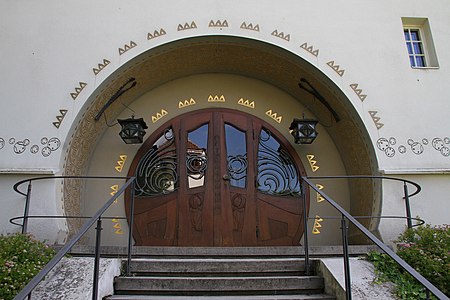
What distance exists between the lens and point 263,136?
265 inches

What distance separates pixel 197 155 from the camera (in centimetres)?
649

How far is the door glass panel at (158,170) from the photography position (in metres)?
6.38

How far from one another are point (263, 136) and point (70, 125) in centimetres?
290

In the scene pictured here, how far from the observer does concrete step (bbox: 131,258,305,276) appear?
4070 mm

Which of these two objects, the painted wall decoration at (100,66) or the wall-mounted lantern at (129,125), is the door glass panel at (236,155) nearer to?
the wall-mounted lantern at (129,125)

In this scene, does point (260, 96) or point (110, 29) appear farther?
point (260, 96)

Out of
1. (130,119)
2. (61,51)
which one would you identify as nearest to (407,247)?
(130,119)

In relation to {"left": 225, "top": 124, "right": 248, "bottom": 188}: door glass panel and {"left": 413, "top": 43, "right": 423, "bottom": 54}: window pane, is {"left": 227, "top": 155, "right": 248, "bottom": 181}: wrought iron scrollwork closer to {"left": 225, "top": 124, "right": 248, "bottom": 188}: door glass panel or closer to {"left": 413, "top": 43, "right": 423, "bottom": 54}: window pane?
{"left": 225, "top": 124, "right": 248, "bottom": 188}: door glass panel

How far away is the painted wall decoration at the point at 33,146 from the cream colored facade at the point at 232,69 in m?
0.01

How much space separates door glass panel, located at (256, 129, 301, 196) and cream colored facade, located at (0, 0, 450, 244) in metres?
0.28

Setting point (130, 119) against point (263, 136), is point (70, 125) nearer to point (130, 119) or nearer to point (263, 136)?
point (130, 119)

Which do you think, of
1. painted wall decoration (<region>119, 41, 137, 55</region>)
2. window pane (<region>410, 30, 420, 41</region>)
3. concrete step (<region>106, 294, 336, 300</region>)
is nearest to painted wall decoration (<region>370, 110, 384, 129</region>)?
window pane (<region>410, 30, 420, 41</region>)

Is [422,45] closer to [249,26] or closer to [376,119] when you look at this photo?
[376,119]

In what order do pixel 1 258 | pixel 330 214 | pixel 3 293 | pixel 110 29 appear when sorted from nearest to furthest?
pixel 3 293
pixel 1 258
pixel 110 29
pixel 330 214
